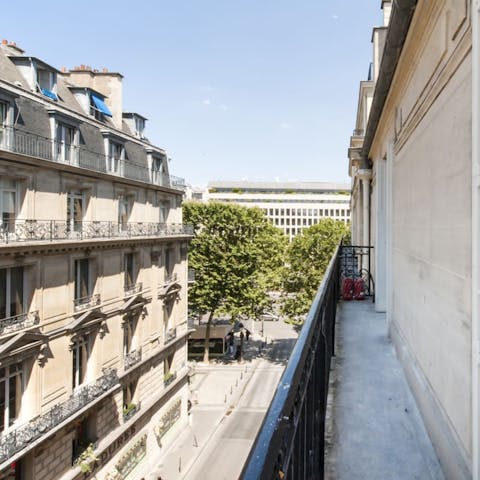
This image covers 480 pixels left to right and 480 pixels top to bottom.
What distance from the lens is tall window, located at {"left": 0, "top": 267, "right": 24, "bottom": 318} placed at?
45.0 feet

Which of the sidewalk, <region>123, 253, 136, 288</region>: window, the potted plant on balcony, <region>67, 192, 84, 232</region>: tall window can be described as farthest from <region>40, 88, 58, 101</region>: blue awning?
the sidewalk

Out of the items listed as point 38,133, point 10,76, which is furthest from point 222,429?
point 10,76

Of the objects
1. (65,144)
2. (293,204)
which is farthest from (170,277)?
(293,204)

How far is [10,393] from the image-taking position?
46.2ft

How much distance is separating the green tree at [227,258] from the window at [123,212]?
12.3 m

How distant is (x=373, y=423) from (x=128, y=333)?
18921 mm

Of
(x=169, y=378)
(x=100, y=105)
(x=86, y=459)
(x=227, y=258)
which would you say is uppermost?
(x=100, y=105)

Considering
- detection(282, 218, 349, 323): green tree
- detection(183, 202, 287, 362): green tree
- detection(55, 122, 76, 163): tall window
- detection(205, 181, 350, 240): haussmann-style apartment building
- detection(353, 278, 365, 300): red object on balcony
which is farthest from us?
detection(205, 181, 350, 240): haussmann-style apartment building

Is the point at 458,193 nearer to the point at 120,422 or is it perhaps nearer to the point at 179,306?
the point at 120,422

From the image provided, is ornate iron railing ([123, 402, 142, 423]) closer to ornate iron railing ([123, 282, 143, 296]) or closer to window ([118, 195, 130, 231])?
ornate iron railing ([123, 282, 143, 296])

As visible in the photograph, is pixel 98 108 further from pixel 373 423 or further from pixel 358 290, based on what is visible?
pixel 373 423

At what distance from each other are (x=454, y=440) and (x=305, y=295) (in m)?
31.9

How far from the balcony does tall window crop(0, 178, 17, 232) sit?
11630 mm

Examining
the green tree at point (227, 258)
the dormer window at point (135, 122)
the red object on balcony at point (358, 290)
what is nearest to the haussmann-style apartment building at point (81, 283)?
the dormer window at point (135, 122)
